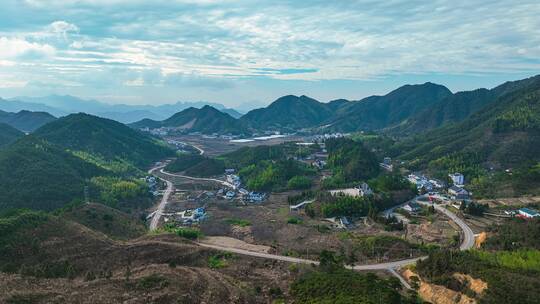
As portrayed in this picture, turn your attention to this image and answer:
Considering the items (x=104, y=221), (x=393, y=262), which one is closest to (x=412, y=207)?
(x=393, y=262)

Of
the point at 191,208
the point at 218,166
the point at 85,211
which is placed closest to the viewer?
the point at 85,211

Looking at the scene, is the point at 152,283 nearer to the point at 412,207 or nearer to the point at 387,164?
the point at 412,207

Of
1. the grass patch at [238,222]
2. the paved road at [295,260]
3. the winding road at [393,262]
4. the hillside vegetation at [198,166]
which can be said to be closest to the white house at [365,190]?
the winding road at [393,262]

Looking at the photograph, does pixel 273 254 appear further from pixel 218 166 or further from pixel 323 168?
pixel 218 166

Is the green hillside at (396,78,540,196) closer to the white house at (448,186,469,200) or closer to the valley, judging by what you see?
the valley

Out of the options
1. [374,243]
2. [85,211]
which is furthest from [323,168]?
[85,211]

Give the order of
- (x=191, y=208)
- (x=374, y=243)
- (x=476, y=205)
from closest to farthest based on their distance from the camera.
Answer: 1. (x=374, y=243)
2. (x=476, y=205)
3. (x=191, y=208)
